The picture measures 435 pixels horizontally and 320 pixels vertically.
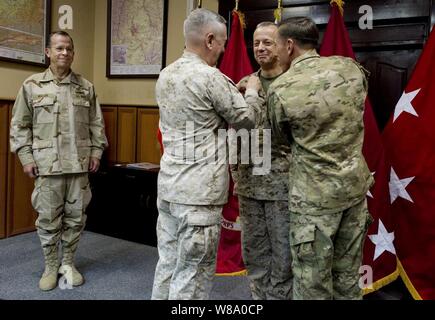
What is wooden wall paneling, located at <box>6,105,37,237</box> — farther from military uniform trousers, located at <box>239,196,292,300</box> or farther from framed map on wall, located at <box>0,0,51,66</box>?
military uniform trousers, located at <box>239,196,292,300</box>

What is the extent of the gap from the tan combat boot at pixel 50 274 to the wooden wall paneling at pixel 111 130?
149cm

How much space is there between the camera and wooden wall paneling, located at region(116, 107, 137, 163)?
3.63m

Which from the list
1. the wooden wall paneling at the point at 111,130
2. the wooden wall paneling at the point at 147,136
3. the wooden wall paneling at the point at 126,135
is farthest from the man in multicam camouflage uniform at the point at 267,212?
the wooden wall paneling at the point at 111,130

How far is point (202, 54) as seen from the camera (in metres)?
1.50

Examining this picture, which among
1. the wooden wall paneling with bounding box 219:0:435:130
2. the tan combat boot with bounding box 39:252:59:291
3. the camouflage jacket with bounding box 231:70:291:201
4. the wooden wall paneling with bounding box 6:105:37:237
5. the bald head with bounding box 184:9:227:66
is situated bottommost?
the tan combat boot with bounding box 39:252:59:291

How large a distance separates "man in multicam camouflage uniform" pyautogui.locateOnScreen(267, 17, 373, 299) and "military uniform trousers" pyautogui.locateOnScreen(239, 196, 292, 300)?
21cm

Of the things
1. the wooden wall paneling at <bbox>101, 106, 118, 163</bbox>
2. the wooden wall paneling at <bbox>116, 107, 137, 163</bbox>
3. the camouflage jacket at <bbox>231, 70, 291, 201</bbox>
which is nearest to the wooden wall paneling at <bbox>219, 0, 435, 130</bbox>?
the camouflage jacket at <bbox>231, 70, 291, 201</bbox>

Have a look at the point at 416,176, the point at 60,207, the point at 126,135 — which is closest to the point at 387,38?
the point at 416,176

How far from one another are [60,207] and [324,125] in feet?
5.65

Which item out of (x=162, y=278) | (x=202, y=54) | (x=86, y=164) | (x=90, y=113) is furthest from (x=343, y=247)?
(x=90, y=113)

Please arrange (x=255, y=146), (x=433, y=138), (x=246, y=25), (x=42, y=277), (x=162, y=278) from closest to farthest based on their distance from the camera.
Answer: (x=162, y=278) → (x=255, y=146) → (x=433, y=138) → (x=42, y=277) → (x=246, y=25)

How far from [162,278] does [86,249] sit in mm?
1670

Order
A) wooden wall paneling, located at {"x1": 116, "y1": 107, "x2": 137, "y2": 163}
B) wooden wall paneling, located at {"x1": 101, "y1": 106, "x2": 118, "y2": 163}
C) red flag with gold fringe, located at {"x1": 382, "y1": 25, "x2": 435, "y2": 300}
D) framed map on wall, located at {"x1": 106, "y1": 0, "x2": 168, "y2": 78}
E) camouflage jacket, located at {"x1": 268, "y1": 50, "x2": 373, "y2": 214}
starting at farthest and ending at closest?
wooden wall paneling, located at {"x1": 101, "y1": 106, "x2": 118, "y2": 163} < wooden wall paneling, located at {"x1": 116, "y1": 107, "x2": 137, "y2": 163} < framed map on wall, located at {"x1": 106, "y1": 0, "x2": 168, "y2": 78} < red flag with gold fringe, located at {"x1": 382, "y1": 25, "x2": 435, "y2": 300} < camouflage jacket, located at {"x1": 268, "y1": 50, "x2": 373, "y2": 214}
